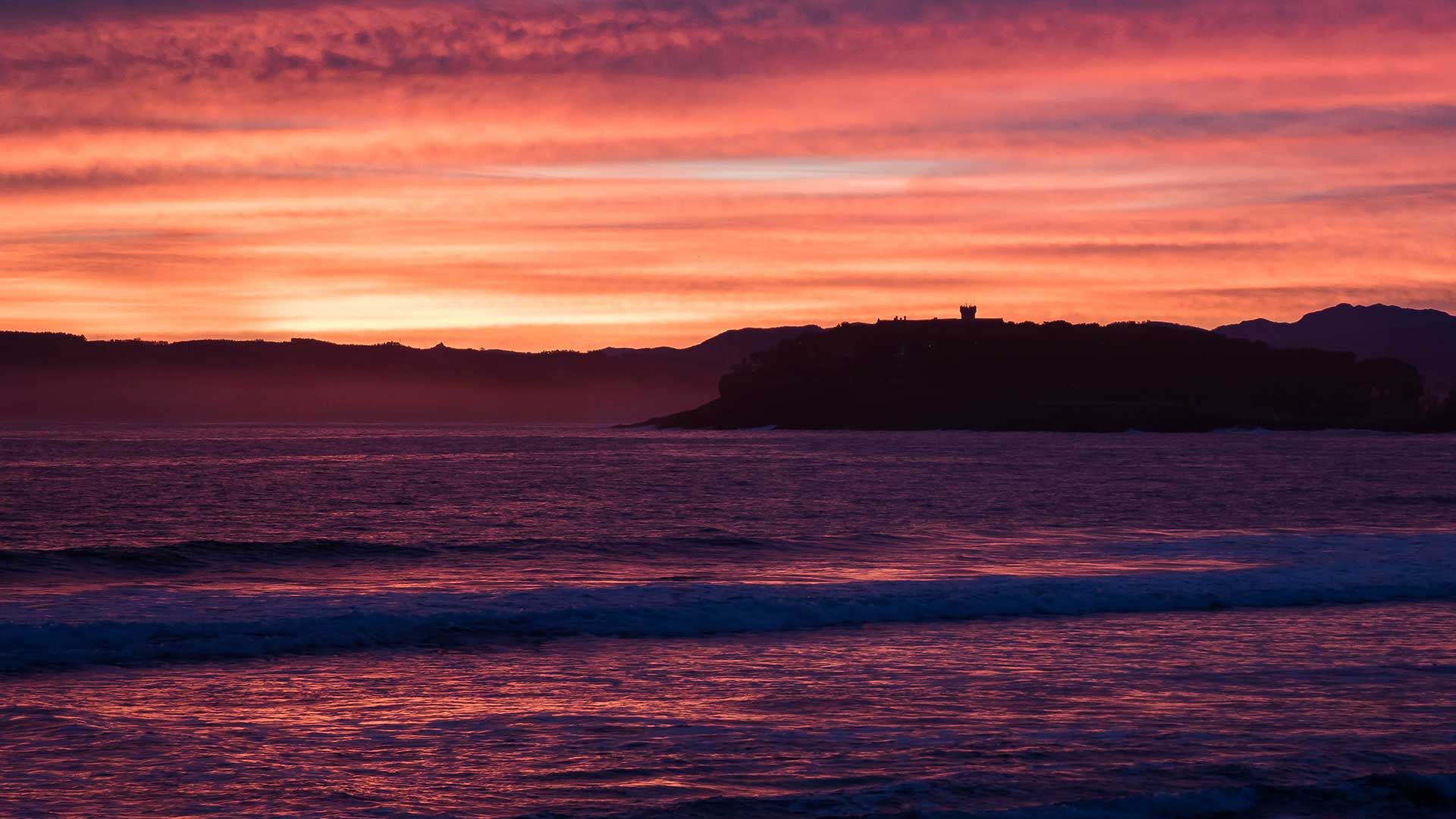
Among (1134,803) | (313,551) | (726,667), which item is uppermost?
(1134,803)

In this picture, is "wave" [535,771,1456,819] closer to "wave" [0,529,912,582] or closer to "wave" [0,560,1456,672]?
"wave" [0,560,1456,672]

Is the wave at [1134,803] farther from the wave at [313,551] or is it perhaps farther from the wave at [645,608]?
the wave at [313,551]

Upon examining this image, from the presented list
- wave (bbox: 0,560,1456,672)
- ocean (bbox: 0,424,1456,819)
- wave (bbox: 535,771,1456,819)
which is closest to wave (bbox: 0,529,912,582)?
ocean (bbox: 0,424,1456,819)

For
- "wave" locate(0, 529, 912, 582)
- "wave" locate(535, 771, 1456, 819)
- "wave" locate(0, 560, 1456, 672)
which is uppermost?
"wave" locate(535, 771, 1456, 819)

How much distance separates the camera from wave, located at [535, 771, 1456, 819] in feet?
32.7

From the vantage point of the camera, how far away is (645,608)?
21250 millimetres

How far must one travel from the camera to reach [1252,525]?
4094cm

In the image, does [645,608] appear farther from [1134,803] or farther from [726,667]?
[1134,803]

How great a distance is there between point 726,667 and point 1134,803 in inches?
287

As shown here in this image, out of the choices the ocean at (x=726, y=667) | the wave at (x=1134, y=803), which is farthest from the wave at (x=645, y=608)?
the wave at (x=1134, y=803)

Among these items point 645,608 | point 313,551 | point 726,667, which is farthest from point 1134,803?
point 313,551

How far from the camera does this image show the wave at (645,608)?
714 inches

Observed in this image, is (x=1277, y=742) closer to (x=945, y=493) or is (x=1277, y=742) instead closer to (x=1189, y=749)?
(x=1189, y=749)

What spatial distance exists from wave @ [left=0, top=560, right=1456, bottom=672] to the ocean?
0.32 ft
